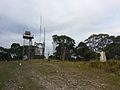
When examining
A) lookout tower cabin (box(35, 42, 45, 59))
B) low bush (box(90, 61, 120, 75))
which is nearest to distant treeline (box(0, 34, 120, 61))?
lookout tower cabin (box(35, 42, 45, 59))

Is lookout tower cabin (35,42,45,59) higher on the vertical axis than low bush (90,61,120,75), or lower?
higher

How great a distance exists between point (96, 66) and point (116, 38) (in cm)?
5290

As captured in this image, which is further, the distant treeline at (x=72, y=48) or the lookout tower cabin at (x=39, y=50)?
the distant treeline at (x=72, y=48)

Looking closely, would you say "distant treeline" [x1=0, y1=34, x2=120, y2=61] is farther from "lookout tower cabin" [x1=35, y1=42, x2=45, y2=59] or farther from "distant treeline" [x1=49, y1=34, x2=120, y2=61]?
"lookout tower cabin" [x1=35, y1=42, x2=45, y2=59]

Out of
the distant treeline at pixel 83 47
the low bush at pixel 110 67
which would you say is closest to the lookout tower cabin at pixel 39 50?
the distant treeline at pixel 83 47

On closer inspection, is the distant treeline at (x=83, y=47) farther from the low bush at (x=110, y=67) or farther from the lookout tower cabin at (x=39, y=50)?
the low bush at (x=110, y=67)

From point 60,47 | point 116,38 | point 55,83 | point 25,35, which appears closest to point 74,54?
point 60,47

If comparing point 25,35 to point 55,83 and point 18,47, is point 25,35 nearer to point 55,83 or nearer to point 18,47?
point 18,47

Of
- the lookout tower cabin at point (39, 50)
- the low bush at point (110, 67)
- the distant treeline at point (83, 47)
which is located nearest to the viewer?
the low bush at point (110, 67)

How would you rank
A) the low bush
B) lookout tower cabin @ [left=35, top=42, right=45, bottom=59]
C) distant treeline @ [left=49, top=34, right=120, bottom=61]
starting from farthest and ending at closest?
distant treeline @ [left=49, top=34, right=120, bottom=61] < lookout tower cabin @ [left=35, top=42, right=45, bottom=59] < the low bush

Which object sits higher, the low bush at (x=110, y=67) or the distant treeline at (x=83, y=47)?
the distant treeline at (x=83, y=47)

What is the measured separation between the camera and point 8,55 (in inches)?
2746

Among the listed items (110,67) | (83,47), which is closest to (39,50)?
(83,47)

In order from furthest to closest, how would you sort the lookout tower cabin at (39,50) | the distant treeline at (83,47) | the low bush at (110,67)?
the distant treeline at (83,47) → the lookout tower cabin at (39,50) → the low bush at (110,67)
